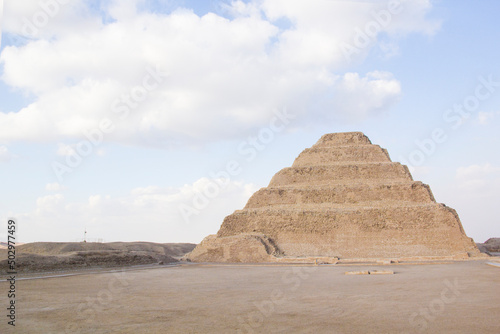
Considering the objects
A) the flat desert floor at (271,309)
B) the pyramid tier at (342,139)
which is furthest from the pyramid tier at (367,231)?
the flat desert floor at (271,309)

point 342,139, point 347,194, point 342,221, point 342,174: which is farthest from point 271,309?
point 342,139

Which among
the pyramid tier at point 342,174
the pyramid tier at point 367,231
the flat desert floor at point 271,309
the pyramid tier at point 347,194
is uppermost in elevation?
the pyramid tier at point 342,174

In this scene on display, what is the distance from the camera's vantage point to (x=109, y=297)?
10.3m

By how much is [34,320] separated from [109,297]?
3.07 metres

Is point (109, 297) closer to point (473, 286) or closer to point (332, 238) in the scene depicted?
point (473, 286)

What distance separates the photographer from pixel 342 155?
1575 inches

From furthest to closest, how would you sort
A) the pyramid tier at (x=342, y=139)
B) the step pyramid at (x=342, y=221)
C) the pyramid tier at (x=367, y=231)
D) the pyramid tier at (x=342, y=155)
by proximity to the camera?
the pyramid tier at (x=342, y=139)
the pyramid tier at (x=342, y=155)
the step pyramid at (x=342, y=221)
the pyramid tier at (x=367, y=231)

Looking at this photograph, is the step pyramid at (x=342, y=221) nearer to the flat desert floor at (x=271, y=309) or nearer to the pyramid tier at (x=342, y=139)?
the pyramid tier at (x=342, y=139)

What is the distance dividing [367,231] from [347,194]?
4.66 meters

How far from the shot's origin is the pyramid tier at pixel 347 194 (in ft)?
111


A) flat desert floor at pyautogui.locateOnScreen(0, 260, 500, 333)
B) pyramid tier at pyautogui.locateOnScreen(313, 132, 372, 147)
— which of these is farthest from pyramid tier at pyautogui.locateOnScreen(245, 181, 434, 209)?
flat desert floor at pyautogui.locateOnScreen(0, 260, 500, 333)

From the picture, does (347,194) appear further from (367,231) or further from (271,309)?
(271,309)

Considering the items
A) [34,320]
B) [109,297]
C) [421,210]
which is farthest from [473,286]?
[421,210]

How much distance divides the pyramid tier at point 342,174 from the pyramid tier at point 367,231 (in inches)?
189
